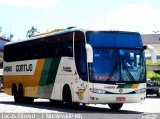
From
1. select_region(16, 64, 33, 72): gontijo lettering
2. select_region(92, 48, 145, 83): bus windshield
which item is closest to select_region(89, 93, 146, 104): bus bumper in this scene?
select_region(92, 48, 145, 83): bus windshield

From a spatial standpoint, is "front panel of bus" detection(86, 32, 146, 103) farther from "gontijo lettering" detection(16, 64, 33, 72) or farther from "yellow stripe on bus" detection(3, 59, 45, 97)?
"gontijo lettering" detection(16, 64, 33, 72)

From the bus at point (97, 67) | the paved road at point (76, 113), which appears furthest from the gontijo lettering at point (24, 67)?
the paved road at point (76, 113)

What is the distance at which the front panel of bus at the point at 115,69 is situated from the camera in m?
20.5

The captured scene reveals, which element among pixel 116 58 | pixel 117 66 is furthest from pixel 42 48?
pixel 117 66

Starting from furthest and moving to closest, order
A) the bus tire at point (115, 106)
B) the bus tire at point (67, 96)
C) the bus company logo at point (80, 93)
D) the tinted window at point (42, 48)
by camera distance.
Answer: the bus tire at point (115, 106) → the tinted window at point (42, 48) → the bus tire at point (67, 96) → the bus company logo at point (80, 93)

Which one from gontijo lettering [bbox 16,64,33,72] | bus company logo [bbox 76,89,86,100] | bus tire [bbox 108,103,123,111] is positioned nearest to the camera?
bus company logo [bbox 76,89,86,100]

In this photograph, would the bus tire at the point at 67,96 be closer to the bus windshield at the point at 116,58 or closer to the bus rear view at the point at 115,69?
the bus rear view at the point at 115,69

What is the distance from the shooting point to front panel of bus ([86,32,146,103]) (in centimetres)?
2045

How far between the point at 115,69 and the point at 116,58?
435 millimetres

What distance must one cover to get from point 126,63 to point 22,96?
965 cm

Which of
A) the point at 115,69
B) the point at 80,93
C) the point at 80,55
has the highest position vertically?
the point at 80,55

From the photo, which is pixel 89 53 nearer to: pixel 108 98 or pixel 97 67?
pixel 97 67

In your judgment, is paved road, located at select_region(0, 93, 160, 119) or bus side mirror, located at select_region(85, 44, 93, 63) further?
bus side mirror, located at select_region(85, 44, 93, 63)

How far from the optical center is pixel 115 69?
813 inches
